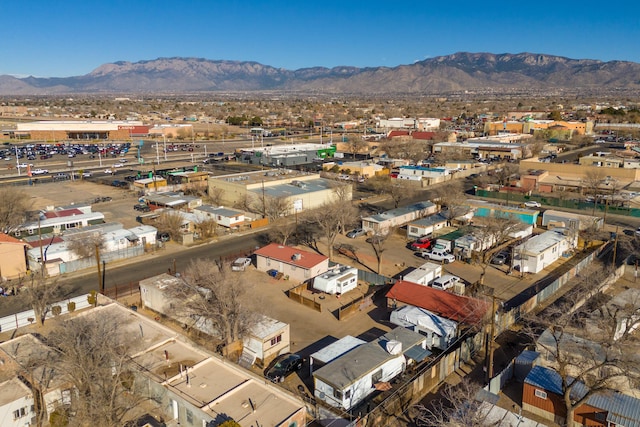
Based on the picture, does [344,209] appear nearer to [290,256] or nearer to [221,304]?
[290,256]

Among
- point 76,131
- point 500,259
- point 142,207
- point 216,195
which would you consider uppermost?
point 76,131

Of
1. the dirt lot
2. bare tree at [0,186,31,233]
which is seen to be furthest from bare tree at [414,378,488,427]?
bare tree at [0,186,31,233]

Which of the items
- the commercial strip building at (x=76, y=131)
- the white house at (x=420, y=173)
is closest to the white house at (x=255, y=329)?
the white house at (x=420, y=173)

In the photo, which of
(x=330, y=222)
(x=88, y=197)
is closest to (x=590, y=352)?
(x=330, y=222)

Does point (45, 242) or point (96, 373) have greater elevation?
point (96, 373)

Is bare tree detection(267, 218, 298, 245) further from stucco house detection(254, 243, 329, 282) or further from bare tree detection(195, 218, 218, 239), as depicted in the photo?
bare tree detection(195, 218, 218, 239)

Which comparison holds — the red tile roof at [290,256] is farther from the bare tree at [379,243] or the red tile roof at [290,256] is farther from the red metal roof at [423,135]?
the red metal roof at [423,135]
